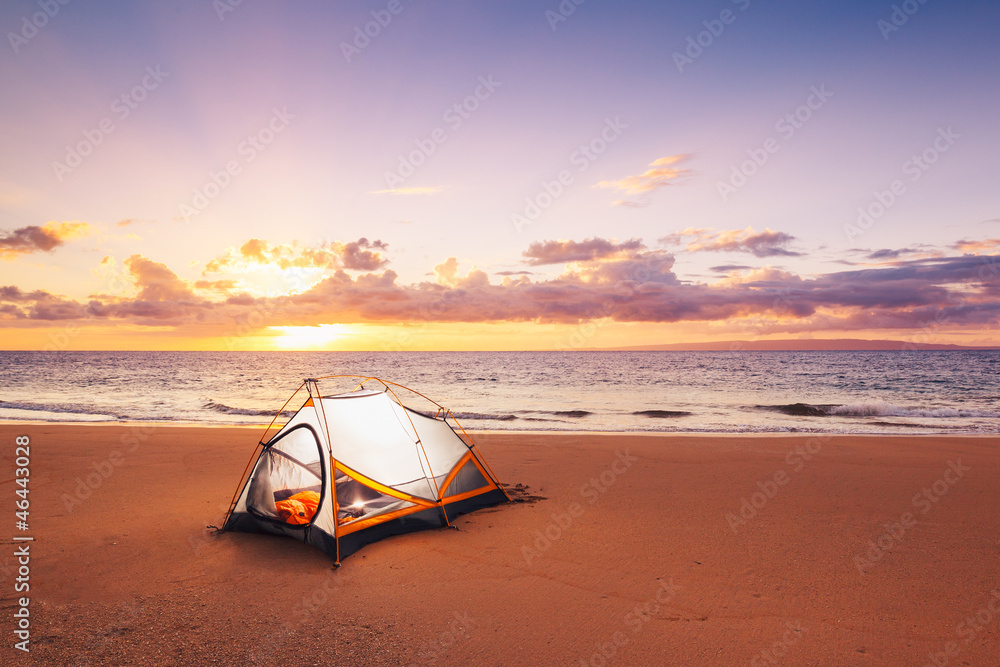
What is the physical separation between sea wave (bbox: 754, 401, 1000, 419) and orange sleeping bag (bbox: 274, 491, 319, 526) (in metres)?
23.9

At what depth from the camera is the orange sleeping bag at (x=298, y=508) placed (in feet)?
23.4

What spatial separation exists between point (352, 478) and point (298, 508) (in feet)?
2.95

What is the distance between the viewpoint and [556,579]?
6.09 meters

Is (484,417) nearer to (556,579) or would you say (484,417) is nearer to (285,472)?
(285,472)

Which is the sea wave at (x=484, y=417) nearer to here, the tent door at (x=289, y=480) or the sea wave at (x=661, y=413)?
the sea wave at (x=661, y=413)

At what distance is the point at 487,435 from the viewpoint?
16328mm

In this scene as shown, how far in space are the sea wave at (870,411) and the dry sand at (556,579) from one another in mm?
15866

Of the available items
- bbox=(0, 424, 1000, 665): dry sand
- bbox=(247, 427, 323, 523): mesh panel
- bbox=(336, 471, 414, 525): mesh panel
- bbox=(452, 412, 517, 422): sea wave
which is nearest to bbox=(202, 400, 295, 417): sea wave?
bbox=(452, 412, 517, 422): sea wave

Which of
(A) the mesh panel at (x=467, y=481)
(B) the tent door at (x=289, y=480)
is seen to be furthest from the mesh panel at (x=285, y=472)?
(A) the mesh panel at (x=467, y=481)

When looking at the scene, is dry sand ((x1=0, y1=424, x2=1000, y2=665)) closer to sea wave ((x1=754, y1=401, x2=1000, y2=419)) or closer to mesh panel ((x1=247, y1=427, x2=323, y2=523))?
mesh panel ((x1=247, y1=427, x2=323, y2=523))

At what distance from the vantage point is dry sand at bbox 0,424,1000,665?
186 inches

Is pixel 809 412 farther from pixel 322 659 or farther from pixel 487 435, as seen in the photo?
pixel 322 659

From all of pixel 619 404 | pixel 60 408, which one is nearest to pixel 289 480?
pixel 619 404

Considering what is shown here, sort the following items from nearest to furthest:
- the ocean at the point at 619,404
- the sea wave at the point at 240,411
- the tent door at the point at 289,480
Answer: the tent door at the point at 289,480
the ocean at the point at 619,404
the sea wave at the point at 240,411
